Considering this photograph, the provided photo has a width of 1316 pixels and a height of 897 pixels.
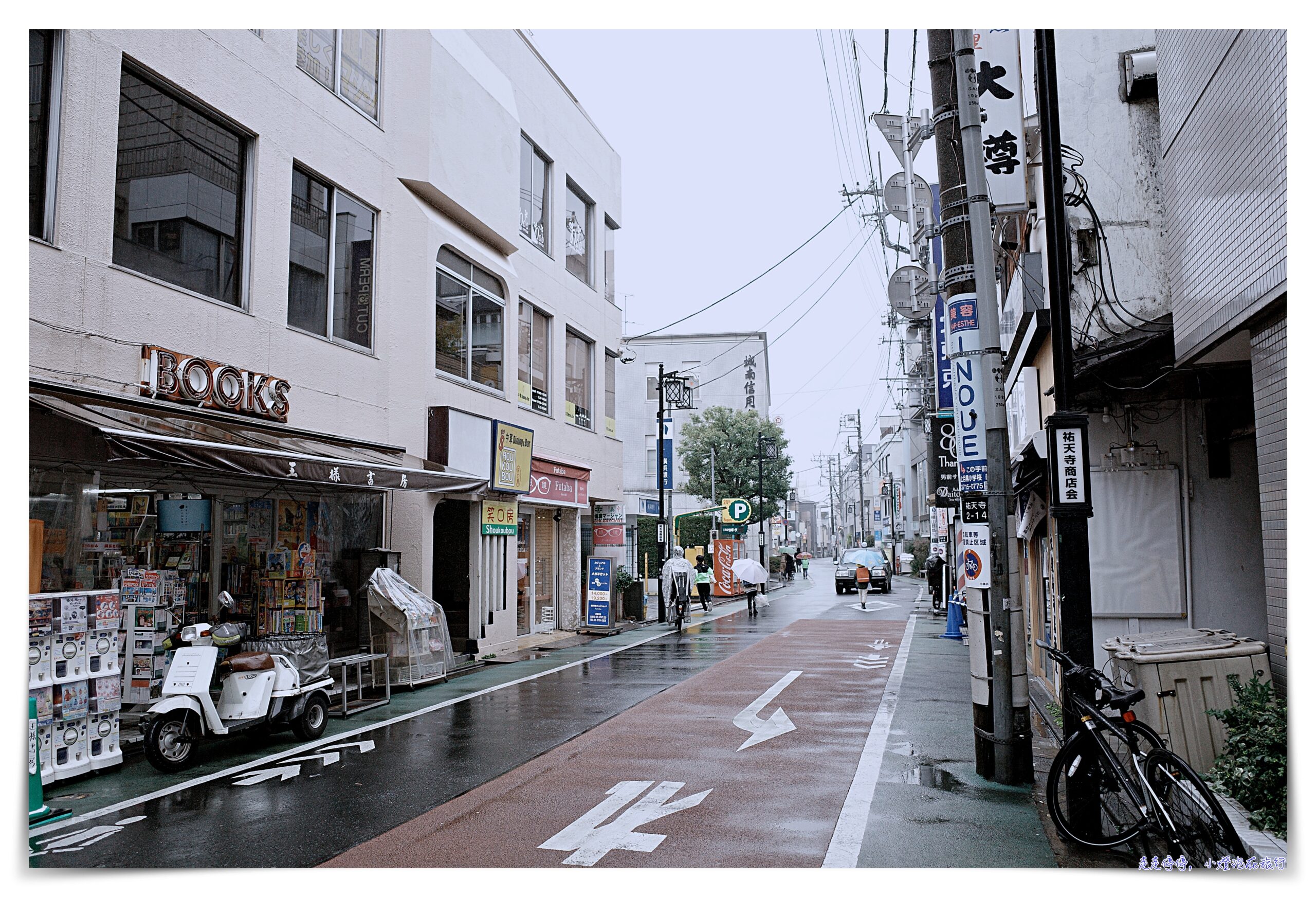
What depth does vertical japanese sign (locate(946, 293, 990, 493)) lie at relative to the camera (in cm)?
839

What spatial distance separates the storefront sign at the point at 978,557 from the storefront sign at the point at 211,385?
28.5 ft

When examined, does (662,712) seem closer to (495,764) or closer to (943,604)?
(495,764)

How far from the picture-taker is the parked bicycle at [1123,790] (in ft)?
17.9

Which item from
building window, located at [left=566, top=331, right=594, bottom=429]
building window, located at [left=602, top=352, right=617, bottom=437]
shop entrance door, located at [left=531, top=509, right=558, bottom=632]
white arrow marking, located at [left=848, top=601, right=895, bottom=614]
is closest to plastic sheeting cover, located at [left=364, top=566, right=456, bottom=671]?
shop entrance door, located at [left=531, top=509, right=558, bottom=632]

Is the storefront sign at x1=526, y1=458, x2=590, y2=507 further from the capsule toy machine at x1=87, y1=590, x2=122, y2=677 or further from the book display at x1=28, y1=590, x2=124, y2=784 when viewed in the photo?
the book display at x1=28, y1=590, x2=124, y2=784

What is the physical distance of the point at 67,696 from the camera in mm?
8438

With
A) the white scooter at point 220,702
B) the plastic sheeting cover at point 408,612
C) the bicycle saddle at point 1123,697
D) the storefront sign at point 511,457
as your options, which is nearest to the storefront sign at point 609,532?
the storefront sign at point 511,457

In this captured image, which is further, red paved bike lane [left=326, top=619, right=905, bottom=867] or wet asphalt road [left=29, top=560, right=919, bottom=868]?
wet asphalt road [left=29, top=560, right=919, bottom=868]

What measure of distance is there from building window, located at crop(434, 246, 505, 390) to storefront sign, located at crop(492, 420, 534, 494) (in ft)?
3.75

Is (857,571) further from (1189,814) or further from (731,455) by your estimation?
(1189,814)

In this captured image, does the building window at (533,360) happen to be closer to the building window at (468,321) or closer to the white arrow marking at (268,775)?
the building window at (468,321)

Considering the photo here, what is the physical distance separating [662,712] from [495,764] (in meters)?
3.17

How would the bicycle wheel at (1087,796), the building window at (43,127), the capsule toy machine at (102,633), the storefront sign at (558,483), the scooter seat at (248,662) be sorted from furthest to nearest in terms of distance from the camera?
the storefront sign at (558,483) < the scooter seat at (248,662) < the building window at (43,127) < the capsule toy machine at (102,633) < the bicycle wheel at (1087,796)

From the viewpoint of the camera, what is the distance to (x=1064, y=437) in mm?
6922
